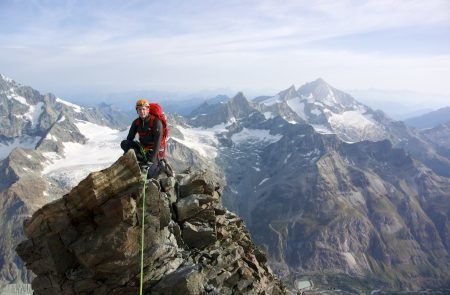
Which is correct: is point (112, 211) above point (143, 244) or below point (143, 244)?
above

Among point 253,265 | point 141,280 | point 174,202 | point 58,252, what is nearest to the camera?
point 141,280

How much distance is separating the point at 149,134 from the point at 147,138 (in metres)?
0.30

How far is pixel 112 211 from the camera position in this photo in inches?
966

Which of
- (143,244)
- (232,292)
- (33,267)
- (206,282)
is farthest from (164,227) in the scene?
(33,267)

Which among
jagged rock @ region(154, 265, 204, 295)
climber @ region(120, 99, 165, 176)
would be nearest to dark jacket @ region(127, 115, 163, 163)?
climber @ region(120, 99, 165, 176)

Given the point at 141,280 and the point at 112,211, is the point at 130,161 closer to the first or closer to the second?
the point at 112,211

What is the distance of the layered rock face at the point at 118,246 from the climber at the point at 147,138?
1685mm

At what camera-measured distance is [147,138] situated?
2809 cm

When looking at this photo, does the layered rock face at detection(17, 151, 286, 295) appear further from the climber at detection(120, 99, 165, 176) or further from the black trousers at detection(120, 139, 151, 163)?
the black trousers at detection(120, 139, 151, 163)

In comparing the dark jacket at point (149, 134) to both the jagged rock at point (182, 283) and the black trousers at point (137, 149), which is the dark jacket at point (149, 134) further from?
the jagged rock at point (182, 283)

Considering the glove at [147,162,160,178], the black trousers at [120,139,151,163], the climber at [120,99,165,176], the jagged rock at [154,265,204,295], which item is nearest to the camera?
the jagged rock at [154,265,204,295]

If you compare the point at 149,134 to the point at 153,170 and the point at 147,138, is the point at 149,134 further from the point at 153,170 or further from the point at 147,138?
the point at 153,170

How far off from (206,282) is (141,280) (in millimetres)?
4499

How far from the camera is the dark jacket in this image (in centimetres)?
2734
